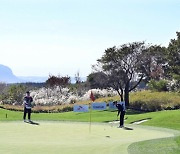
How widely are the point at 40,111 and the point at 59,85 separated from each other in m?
29.6

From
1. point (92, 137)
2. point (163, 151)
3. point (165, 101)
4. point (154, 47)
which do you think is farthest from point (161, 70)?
point (163, 151)

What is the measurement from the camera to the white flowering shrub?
6456cm

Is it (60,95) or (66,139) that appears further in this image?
(60,95)

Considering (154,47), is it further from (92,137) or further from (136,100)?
(92,137)

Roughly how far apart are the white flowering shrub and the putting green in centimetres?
3830

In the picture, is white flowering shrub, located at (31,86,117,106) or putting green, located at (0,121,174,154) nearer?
putting green, located at (0,121,174,154)

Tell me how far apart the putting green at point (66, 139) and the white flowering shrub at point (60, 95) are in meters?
38.3

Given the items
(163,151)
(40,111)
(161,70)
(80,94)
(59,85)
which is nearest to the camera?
(163,151)

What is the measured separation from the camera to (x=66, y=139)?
63.6 feet

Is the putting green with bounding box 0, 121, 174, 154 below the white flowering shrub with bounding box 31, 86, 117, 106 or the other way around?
below

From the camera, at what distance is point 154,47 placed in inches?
2157

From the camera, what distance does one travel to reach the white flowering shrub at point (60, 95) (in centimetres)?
6456

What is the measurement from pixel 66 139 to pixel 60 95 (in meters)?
51.6

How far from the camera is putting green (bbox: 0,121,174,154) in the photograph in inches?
625
